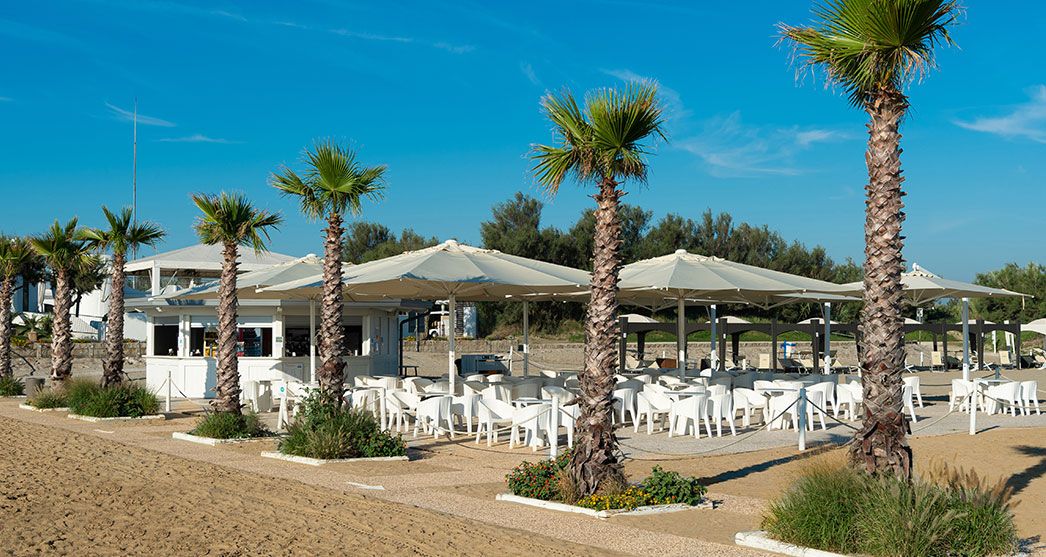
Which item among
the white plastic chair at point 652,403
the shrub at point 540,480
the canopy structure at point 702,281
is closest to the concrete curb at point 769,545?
the shrub at point 540,480

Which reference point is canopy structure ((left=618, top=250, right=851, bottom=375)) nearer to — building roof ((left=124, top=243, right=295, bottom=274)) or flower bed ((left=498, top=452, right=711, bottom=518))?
flower bed ((left=498, top=452, right=711, bottom=518))

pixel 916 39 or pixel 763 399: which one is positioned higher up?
pixel 916 39

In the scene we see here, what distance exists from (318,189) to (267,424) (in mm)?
5077

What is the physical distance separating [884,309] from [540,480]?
3.64 meters

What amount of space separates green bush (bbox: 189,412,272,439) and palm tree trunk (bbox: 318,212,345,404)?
2.41 m

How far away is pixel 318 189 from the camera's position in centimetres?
1332

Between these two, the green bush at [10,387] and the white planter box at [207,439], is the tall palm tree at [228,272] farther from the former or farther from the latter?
the green bush at [10,387]

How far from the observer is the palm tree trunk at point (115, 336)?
1905 centimetres

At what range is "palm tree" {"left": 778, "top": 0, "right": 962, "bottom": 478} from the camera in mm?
7355

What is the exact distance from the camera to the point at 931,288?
1702 cm

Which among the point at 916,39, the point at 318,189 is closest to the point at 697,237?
the point at 318,189

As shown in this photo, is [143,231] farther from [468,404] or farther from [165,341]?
[468,404]

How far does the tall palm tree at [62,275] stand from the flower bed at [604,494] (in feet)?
53.4

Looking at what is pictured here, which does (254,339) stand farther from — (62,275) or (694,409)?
(694,409)
